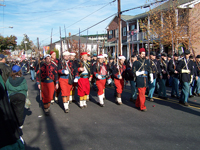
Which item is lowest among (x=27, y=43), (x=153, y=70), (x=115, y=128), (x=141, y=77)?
(x=115, y=128)

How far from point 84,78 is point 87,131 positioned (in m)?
2.62

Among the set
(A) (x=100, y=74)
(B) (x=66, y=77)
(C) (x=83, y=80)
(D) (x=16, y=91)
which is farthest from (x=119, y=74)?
(D) (x=16, y=91)

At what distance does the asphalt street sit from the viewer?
3889 millimetres

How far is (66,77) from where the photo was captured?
6.48m

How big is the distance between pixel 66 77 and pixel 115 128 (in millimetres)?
2731

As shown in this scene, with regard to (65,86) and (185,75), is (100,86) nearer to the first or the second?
(65,86)

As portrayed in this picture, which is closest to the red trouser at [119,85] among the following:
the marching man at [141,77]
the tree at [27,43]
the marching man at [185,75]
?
the marching man at [141,77]

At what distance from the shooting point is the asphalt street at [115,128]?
3.89 meters

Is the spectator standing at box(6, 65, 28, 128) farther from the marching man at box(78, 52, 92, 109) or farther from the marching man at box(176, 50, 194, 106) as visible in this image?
the marching man at box(176, 50, 194, 106)

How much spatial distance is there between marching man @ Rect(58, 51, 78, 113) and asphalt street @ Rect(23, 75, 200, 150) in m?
0.54

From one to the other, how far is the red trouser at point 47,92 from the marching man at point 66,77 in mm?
419

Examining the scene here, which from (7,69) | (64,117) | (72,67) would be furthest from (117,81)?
(7,69)

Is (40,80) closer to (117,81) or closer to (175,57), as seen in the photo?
(117,81)

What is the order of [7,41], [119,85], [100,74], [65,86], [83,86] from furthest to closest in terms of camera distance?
1. [7,41]
2. [119,85]
3. [100,74]
4. [83,86]
5. [65,86]
